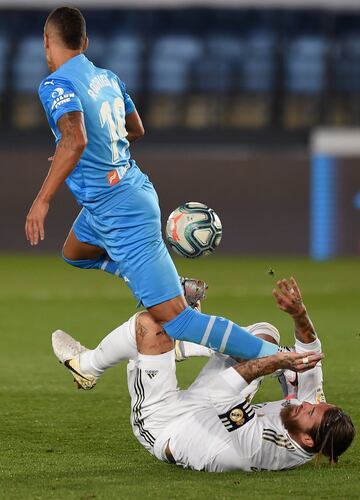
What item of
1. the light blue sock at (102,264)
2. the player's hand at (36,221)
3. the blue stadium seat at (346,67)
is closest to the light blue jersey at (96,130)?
the player's hand at (36,221)

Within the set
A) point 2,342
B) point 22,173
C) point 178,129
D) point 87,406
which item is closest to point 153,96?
point 178,129

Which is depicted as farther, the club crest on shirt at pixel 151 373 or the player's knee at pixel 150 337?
the player's knee at pixel 150 337

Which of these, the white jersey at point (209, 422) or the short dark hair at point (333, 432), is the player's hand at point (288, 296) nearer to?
the white jersey at point (209, 422)

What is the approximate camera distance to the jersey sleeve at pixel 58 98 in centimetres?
612

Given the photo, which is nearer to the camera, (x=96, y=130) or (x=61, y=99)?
(x=61, y=99)

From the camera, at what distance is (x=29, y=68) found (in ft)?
74.4

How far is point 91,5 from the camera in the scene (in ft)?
76.3

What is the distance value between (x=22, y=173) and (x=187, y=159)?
2.67m

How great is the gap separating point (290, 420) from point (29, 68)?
57.3 feet

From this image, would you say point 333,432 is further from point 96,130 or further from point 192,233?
point 96,130

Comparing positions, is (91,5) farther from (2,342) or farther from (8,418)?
(8,418)

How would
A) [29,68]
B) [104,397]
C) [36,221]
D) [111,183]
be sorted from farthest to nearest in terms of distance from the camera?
[29,68] < [104,397] < [111,183] < [36,221]

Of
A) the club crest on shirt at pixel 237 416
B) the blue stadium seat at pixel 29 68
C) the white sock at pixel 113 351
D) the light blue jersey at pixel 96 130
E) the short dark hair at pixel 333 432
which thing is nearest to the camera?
the short dark hair at pixel 333 432

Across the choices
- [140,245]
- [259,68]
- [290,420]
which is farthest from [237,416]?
[259,68]
